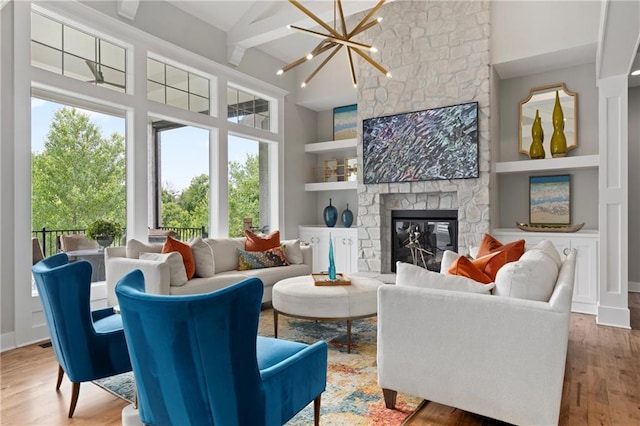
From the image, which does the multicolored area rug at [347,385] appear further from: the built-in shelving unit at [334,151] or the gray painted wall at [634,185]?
the gray painted wall at [634,185]

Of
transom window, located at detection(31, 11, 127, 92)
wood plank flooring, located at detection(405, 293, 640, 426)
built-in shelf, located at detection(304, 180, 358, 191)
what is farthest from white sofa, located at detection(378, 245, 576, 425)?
built-in shelf, located at detection(304, 180, 358, 191)

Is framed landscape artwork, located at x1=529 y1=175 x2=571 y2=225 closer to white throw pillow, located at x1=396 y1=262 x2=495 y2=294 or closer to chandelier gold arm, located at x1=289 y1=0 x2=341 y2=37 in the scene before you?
chandelier gold arm, located at x1=289 y1=0 x2=341 y2=37

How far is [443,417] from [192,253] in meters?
2.76

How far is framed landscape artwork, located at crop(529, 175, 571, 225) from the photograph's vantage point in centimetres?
493

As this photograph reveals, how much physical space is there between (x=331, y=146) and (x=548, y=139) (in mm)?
3107

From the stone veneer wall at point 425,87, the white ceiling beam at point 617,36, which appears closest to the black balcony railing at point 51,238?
the stone veneer wall at point 425,87

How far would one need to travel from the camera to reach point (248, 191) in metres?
6.00

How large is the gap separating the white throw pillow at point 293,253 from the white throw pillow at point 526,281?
3.06m

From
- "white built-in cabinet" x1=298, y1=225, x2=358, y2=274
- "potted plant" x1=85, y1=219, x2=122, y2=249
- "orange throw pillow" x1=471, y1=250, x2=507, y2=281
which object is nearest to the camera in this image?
"orange throw pillow" x1=471, y1=250, x2=507, y2=281

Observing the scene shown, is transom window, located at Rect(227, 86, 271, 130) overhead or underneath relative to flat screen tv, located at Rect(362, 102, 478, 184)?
overhead

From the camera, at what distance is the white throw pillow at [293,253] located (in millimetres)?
4836

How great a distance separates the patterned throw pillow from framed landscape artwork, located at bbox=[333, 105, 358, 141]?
2820 mm

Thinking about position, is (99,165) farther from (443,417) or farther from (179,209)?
(443,417)

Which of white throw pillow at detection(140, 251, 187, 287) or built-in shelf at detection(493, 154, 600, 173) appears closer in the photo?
white throw pillow at detection(140, 251, 187, 287)
